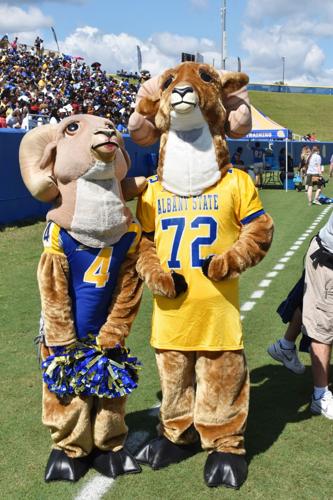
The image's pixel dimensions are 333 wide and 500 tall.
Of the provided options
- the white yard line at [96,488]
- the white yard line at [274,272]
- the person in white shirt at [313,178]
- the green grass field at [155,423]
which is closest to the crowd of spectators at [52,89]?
the person in white shirt at [313,178]

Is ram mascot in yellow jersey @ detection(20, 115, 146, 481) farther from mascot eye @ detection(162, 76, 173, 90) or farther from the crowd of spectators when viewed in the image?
the crowd of spectators

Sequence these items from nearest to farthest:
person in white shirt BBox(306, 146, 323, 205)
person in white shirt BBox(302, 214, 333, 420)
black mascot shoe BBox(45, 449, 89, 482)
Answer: black mascot shoe BBox(45, 449, 89, 482), person in white shirt BBox(302, 214, 333, 420), person in white shirt BBox(306, 146, 323, 205)

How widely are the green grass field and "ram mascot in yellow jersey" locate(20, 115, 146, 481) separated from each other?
21cm

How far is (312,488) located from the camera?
138 inches

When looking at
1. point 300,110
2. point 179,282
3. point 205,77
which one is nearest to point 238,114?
point 205,77

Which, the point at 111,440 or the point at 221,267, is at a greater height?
the point at 221,267

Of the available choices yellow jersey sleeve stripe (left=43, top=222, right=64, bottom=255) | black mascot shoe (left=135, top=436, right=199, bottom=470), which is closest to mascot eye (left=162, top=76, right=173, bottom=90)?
yellow jersey sleeve stripe (left=43, top=222, right=64, bottom=255)

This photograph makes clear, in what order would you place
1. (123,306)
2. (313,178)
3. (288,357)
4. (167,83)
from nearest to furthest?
(123,306) < (167,83) < (288,357) < (313,178)

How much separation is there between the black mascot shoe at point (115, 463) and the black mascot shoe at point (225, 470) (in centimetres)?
45

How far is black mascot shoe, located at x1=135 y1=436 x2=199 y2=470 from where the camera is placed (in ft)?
12.3

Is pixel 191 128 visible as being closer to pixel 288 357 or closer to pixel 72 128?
pixel 72 128

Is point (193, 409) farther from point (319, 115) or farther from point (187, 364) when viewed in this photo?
point (319, 115)

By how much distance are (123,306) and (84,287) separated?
27 cm

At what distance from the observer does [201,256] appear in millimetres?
3594
